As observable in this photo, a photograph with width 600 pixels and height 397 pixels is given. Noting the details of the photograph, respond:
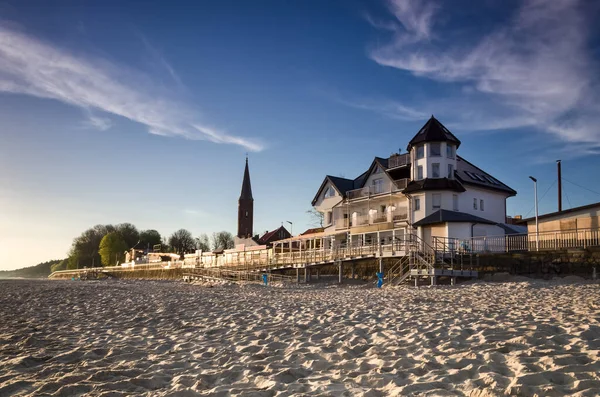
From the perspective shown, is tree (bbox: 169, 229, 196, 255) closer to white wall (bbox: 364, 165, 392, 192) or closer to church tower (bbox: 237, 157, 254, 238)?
church tower (bbox: 237, 157, 254, 238)

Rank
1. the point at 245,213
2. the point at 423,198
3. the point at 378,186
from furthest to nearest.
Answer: the point at 245,213 → the point at 378,186 → the point at 423,198

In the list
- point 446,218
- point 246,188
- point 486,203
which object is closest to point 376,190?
point 486,203

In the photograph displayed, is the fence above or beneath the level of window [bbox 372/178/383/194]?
beneath

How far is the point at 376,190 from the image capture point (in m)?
42.2

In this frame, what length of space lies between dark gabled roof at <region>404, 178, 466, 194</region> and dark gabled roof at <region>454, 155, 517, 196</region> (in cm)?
121

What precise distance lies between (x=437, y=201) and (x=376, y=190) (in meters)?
6.72

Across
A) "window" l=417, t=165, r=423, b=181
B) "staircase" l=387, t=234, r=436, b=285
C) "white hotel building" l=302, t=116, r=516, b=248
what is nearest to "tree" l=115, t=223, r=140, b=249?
"white hotel building" l=302, t=116, r=516, b=248

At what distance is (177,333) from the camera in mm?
9297

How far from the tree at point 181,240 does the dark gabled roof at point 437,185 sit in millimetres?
78818

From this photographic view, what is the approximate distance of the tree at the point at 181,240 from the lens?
356ft

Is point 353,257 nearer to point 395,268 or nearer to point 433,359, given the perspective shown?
point 395,268

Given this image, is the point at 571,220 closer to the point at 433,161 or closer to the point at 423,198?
the point at 423,198

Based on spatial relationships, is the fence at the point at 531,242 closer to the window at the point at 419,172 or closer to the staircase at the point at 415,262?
the staircase at the point at 415,262

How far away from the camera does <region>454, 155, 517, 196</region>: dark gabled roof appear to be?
3819 centimetres
